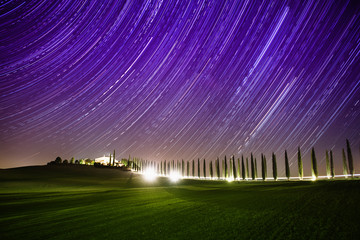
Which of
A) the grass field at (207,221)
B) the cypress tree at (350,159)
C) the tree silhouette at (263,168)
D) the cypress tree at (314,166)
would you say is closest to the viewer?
the grass field at (207,221)

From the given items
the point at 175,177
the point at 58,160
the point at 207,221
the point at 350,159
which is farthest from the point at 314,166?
the point at 58,160

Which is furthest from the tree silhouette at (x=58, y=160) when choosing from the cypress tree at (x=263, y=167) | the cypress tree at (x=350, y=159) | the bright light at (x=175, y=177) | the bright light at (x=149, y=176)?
the cypress tree at (x=350, y=159)

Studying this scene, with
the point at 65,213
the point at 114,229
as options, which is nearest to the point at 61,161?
the point at 65,213

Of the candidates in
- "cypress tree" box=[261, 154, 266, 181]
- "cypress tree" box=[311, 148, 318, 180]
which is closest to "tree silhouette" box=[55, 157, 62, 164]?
"cypress tree" box=[261, 154, 266, 181]

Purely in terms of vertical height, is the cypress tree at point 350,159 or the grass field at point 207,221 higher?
the cypress tree at point 350,159

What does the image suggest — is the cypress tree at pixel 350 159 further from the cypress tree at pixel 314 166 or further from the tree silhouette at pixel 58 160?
the tree silhouette at pixel 58 160

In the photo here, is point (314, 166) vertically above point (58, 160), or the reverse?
point (58, 160)

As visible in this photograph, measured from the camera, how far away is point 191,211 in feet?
51.5

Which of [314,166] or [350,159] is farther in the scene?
[314,166]

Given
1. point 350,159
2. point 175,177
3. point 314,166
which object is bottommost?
point 175,177

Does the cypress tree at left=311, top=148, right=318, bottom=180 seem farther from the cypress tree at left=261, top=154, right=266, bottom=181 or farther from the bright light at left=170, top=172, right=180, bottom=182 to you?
the bright light at left=170, top=172, right=180, bottom=182

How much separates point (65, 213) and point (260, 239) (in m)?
15.5

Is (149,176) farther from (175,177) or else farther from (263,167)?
(263,167)

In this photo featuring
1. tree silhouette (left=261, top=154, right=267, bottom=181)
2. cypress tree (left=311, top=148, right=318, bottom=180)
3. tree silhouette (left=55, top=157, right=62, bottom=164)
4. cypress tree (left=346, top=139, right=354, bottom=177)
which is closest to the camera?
cypress tree (left=346, top=139, right=354, bottom=177)
